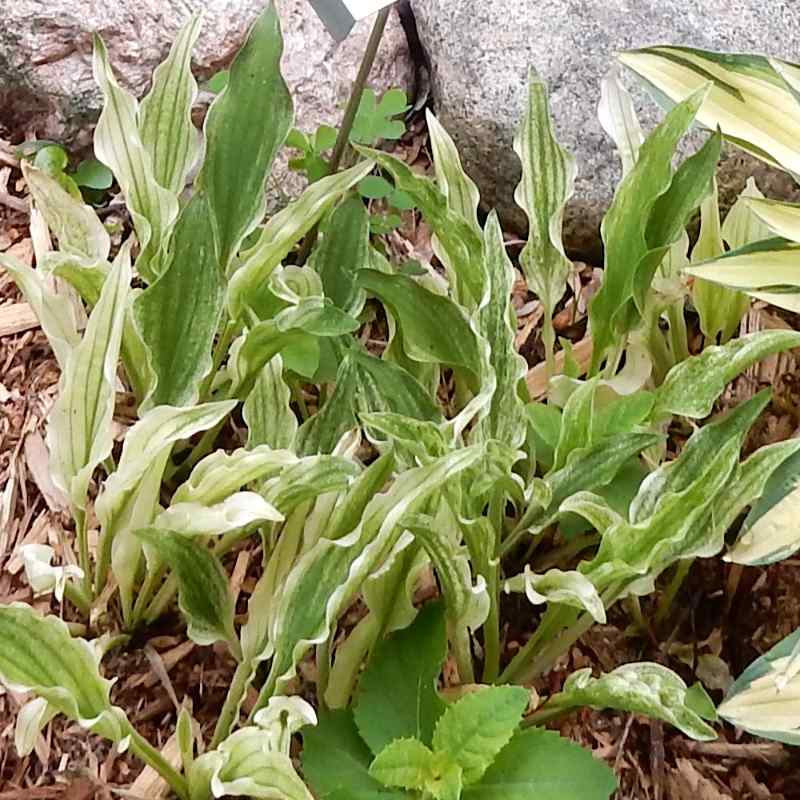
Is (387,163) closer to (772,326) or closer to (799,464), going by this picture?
(799,464)

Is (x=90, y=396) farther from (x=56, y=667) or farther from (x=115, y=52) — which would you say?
(x=115, y=52)

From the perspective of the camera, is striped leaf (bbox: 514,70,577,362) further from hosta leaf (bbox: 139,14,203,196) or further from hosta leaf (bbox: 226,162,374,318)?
hosta leaf (bbox: 139,14,203,196)

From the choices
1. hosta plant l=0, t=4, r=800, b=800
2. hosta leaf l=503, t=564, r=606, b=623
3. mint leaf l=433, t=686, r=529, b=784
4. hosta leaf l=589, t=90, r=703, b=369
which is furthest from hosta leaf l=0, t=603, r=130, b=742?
hosta leaf l=589, t=90, r=703, b=369

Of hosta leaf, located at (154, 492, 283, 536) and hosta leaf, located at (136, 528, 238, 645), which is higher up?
hosta leaf, located at (154, 492, 283, 536)

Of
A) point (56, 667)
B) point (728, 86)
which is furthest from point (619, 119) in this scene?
point (56, 667)

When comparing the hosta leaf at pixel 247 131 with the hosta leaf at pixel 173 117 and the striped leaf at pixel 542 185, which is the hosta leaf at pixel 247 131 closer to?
the hosta leaf at pixel 173 117

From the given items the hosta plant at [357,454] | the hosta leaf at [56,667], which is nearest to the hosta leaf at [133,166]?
the hosta plant at [357,454]

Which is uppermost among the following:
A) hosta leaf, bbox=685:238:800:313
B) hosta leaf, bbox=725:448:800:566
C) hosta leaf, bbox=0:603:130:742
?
hosta leaf, bbox=685:238:800:313
